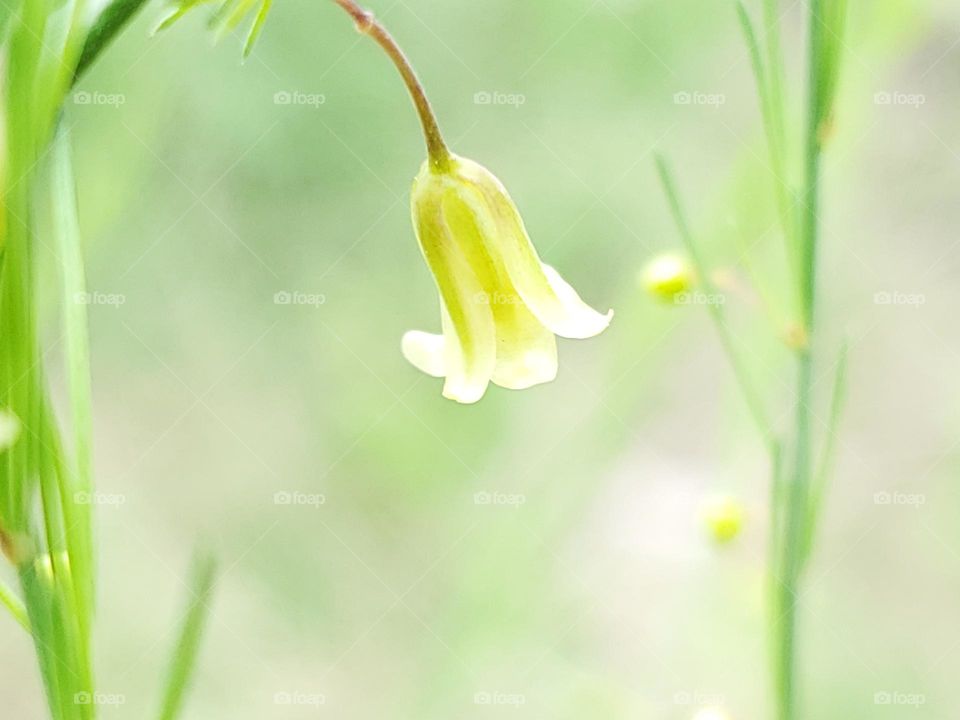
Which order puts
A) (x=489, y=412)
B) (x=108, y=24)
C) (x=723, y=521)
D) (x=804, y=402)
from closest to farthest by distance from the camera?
1. (x=108, y=24)
2. (x=804, y=402)
3. (x=723, y=521)
4. (x=489, y=412)

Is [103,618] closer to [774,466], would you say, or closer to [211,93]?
[211,93]

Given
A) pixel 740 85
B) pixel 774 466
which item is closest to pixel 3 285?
pixel 774 466

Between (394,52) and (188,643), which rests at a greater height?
(394,52)

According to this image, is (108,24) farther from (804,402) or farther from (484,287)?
(804,402)

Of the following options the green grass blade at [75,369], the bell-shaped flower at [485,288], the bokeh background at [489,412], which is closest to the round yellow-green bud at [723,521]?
the bokeh background at [489,412]

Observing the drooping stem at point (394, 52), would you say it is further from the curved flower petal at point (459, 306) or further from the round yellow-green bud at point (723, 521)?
the round yellow-green bud at point (723, 521)

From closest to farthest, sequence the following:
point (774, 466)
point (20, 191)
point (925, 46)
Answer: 1. point (20, 191)
2. point (774, 466)
3. point (925, 46)

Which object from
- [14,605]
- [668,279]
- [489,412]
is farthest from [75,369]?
[489,412]
